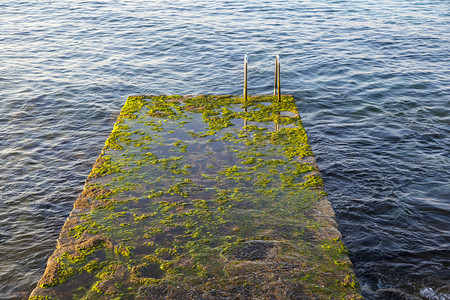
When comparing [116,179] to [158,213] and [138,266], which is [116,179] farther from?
[138,266]

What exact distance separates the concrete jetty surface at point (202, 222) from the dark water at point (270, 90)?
1254 millimetres

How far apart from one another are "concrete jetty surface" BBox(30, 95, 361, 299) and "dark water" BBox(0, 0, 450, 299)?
125 centimetres

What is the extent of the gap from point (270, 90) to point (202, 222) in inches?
300

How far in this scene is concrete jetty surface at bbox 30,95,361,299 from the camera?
4.56 meters

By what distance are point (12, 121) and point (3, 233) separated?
14.9ft

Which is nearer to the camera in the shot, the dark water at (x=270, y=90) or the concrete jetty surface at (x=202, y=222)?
the concrete jetty surface at (x=202, y=222)

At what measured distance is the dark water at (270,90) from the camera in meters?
6.74

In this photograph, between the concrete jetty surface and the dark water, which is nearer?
the concrete jetty surface

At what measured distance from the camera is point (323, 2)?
23.0m

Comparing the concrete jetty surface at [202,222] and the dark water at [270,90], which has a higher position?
the concrete jetty surface at [202,222]

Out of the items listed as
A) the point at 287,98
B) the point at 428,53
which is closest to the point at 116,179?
the point at 287,98

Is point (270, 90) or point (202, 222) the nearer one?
point (202, 222)

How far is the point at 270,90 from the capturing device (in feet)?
41.0

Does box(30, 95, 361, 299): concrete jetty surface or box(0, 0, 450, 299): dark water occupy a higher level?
box(30, 95, 361, 299): concrete jetty surface
